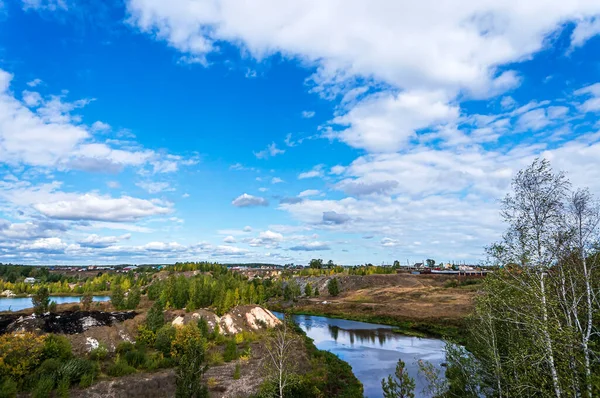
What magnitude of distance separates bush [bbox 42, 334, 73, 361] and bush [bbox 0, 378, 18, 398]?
4.91 metres

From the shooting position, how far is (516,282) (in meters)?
16.0

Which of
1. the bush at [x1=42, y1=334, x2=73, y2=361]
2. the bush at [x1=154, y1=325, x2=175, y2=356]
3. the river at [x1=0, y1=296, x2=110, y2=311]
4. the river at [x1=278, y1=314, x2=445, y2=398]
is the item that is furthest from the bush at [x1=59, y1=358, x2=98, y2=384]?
the river at [x1=0, y1=296, x2=110, y2=311]

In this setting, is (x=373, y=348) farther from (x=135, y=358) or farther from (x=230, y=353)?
(x=135, y=358)

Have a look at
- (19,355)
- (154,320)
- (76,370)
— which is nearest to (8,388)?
(19,355)

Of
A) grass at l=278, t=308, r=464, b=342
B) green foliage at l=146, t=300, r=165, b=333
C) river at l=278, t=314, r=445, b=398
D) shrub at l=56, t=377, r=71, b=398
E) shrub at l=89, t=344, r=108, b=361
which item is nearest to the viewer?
shrub at l=56, t=377, r=71, b=398

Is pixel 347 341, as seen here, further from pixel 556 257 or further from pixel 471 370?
pixel 556 257

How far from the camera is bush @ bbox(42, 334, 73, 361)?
33.1 metres

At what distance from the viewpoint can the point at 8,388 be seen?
26.8 m

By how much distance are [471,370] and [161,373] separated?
101ft

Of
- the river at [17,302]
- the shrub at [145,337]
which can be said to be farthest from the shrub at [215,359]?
the river at [17,302]

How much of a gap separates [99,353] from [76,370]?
6.97 meters

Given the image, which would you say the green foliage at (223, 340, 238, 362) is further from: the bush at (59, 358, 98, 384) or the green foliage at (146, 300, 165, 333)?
the bush at (59, 358, 98, 384)

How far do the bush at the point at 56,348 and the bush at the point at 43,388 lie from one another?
466 centimetres

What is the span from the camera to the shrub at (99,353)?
124 ft
